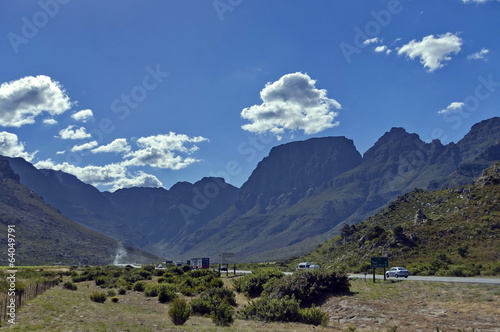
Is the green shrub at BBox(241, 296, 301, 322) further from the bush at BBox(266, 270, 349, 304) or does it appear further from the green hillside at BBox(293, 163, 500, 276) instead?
the green hillside at BBox(293, 163, 500, 276)

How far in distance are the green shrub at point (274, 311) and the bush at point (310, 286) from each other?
604cm

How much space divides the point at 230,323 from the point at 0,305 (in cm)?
1180

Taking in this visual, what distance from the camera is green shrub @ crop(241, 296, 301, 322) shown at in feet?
77.2

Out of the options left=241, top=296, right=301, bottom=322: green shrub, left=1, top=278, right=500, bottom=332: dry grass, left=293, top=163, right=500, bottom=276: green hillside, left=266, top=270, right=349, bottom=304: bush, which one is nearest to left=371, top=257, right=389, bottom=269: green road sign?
left=1, top=278, right=500, bottom=332: dry grass

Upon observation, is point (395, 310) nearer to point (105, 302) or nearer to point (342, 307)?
point (342, 307)

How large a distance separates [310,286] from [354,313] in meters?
6.43

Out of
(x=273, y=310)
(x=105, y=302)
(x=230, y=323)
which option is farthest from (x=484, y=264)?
(x=105, y=302)

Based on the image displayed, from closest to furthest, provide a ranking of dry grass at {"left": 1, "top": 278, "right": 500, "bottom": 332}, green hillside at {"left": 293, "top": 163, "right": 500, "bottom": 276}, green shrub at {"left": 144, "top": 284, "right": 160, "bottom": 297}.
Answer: dry grass at {"left": 1, "top": 278, "right": 500, "bottom": 332}, green shrub at {"left": 144, "top": 284, "right": 160, "bottom": 297}, green hillside at {"left": 293, "top": 163, "right": 500, "bottom": 276}

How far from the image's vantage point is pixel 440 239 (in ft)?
201

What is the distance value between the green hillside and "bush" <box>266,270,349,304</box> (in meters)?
17.6

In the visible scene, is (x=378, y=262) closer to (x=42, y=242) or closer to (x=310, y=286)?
(x=310, y=286)

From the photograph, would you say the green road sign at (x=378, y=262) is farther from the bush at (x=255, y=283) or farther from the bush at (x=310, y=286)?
the bush at (x=255, y=283)

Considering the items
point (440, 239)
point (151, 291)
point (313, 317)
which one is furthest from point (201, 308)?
point (440, 239)

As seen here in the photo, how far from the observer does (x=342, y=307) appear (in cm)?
2809
